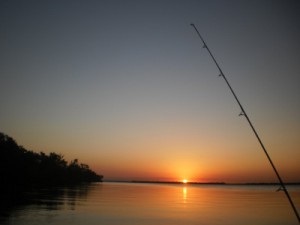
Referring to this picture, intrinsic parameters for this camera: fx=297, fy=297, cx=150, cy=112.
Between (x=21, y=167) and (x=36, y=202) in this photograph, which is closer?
(x=36, y=202)

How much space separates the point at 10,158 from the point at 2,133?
9678 mm

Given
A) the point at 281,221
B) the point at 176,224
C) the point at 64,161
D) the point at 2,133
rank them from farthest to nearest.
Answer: the point at 64,161
the point at 2,133
the point at 281,221
the point at 176,224

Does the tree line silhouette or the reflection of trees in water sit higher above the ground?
the tree line silhouette

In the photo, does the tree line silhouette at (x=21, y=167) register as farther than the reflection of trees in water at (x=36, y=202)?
Yes

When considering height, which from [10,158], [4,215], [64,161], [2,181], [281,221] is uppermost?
[64,161]

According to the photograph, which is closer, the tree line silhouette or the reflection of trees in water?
the reflection of trees in water

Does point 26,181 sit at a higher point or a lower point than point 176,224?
higher

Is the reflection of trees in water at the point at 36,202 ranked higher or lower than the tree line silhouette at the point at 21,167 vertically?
lower

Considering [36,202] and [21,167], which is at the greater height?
[21,167]

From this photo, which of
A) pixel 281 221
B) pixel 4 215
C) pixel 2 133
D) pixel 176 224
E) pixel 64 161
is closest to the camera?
pixel 4 215

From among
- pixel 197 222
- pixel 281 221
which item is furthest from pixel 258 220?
pixel 197 222

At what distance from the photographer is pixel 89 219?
3188 cm

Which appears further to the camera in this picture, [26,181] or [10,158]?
[26,181]

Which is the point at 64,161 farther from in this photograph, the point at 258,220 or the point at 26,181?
the point at 258,220
